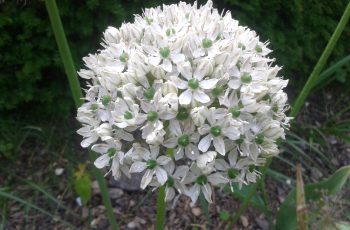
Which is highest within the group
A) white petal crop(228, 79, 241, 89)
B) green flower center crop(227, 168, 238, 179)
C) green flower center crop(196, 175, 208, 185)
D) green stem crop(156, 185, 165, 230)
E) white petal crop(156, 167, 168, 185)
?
white petal crop(228, 79, 241, 89)

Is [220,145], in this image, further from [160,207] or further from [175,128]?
[160,207]

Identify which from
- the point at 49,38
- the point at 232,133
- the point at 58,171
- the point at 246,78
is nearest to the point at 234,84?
the point at 246,78

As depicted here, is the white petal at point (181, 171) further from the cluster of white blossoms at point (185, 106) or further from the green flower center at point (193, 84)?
the green flower center at point (193, 84)

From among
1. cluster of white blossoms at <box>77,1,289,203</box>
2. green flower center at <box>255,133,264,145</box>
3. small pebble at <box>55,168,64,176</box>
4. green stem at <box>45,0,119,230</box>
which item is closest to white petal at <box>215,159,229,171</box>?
cluster of white blossoms at <box>77,1,289,203</box>

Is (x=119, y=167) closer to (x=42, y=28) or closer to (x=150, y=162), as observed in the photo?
(x=150, y=162)

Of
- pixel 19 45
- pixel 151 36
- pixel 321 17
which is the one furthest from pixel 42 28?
pixel 321 17

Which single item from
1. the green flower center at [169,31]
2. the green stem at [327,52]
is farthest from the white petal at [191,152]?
the green stem at [327,52]

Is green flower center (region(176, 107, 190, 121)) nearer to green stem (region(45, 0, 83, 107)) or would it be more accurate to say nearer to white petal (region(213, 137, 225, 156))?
white petal (region(213, 137, 225, 156))
